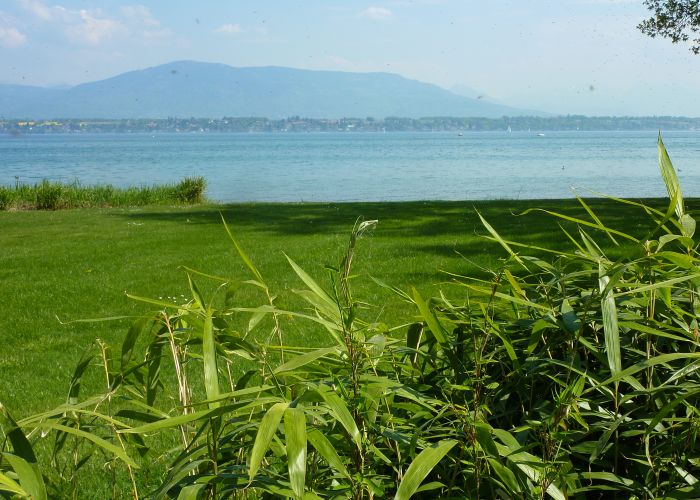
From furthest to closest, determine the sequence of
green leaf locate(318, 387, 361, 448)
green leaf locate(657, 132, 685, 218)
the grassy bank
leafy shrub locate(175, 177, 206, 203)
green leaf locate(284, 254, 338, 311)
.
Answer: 1. leafy shrub locate(175, 177, 206, 203)
2. the grassy bank
3. green leaf locate(657, 132, 685, 218)
4. green leaf locate(284, 254, 338, 311)
5. green leaf locate(318, 387, 361, 448)

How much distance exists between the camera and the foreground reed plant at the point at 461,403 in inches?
44.0

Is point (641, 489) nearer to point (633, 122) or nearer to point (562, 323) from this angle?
point (562, 323)

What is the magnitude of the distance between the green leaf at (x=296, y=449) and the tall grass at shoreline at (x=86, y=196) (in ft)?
70.7

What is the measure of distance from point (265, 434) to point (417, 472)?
0.24 metres

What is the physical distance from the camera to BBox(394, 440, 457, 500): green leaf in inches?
41.2

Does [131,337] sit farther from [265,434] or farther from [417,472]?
[417,472]

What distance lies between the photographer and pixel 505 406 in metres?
1.44

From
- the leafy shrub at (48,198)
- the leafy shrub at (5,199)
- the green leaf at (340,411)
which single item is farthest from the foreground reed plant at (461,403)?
the leafy shrub at (5,199)

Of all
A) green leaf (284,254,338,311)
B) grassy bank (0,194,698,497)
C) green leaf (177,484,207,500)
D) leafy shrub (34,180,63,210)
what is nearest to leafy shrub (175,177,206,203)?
leafy shrub (34,180,63,210)

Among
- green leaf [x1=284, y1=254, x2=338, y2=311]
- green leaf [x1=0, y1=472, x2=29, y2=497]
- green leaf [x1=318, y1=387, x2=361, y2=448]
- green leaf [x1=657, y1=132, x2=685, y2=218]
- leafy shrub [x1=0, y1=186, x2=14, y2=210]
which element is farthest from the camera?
leafy shrub [x1=0, y1=186, x2=14, y2=210]

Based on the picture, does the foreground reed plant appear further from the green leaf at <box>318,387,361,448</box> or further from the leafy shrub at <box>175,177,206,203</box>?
the leafy shrub at <box>175,177,206,203</box>

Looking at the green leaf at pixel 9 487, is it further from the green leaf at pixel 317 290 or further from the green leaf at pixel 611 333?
the green leaf at pixel 611 333

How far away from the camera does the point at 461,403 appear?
4.69ft

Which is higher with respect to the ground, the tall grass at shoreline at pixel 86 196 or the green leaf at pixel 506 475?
the green leaf at pixel 506 475
